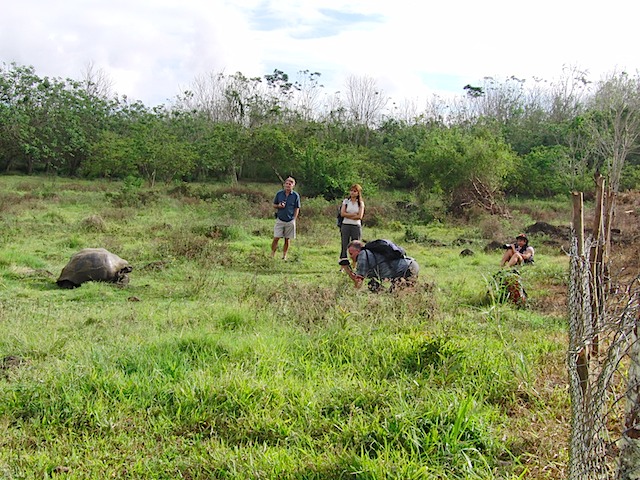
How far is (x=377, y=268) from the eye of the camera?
7.35 metres

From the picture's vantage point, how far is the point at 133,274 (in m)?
9.45

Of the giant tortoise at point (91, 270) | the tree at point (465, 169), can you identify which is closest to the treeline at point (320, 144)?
the tree at point (465, 169)

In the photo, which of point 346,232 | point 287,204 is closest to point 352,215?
point 346,232

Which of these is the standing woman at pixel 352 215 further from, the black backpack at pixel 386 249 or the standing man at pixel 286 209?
the black backpack at pixel 386 249

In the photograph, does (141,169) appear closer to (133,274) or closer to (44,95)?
(44,95)

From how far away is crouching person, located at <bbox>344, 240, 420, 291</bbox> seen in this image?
719 centimetres

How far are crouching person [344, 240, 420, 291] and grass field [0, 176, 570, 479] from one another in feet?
1.85

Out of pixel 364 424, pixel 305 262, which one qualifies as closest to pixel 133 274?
pixel 305 262

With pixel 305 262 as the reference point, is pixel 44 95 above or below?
above

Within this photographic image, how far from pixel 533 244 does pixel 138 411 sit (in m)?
13.0

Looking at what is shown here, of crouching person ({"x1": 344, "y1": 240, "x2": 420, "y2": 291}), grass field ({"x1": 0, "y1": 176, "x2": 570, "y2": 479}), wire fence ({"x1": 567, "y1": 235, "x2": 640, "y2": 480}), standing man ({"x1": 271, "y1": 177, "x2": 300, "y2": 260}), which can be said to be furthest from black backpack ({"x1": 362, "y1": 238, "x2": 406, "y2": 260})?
wire fence ({"x1": 567, "y1": 235, "x2": 640, "y2": 480})

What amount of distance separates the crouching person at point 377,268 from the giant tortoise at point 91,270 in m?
3.58

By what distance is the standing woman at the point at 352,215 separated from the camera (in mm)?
9773

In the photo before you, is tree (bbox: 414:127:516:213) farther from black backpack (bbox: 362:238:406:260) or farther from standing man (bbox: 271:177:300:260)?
black backpack (bbox: 362:238:406:260)
